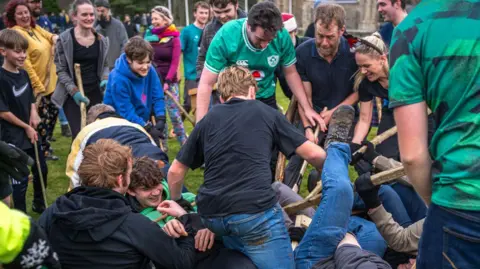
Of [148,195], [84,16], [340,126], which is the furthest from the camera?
[84,16]

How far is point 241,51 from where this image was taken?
4418 millimetres

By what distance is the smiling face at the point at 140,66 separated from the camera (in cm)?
506

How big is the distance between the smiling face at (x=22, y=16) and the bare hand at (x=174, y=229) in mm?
4024

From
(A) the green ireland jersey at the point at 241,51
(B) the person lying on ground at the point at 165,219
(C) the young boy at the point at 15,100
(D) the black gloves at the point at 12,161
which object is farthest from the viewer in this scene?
(C) the young boy at the point at 15,100

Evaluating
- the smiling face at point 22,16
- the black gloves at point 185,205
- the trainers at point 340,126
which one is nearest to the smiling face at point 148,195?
the black gloves at point 185,205

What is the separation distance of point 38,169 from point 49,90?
1.89 meters

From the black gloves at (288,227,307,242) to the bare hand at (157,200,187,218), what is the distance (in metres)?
0.70

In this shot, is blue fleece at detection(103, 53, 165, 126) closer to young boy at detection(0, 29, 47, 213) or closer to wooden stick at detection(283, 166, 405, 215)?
young boy at detection(0, 29, 47, 213)

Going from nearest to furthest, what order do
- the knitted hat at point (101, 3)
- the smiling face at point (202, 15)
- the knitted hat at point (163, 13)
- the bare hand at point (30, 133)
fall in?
the bare hand at point (30, 133) < the knitted hat at point (163, 13) < the knitted hat at point (101, 3) < the smiling face at point (202, 15)

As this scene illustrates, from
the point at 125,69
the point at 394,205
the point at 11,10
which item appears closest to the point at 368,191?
the point at 394,205

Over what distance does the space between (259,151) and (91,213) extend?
0.99m

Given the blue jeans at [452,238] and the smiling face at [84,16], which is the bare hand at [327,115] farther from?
the smiling face at [84,16]

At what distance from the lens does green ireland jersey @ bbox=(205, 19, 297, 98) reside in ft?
14.4

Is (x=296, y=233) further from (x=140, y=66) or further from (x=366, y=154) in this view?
(x=140, y=66)
